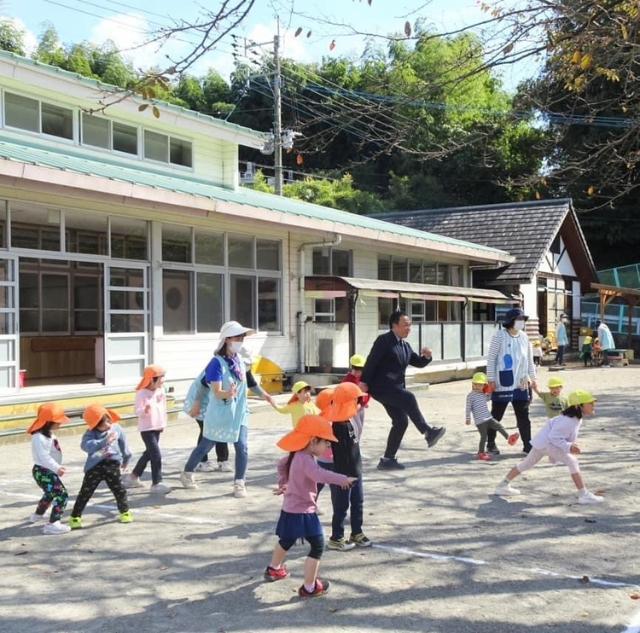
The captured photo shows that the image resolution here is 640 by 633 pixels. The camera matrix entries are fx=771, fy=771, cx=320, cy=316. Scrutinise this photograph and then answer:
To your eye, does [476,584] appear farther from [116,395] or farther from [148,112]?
[148,112]

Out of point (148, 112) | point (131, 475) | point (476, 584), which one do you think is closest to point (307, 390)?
point (131, 475)

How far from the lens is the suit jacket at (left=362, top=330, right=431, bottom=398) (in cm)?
845

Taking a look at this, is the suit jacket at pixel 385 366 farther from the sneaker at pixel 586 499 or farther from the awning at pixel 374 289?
the awning at pixel 374 289

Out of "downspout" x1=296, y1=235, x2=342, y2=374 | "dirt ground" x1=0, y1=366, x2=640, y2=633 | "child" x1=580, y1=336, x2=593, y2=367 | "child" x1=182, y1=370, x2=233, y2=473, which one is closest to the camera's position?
"dirt ground" x1=0, y1=366, x2=640, y2=633

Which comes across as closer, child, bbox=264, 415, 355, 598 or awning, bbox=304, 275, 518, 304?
child, bbox=264, 415, 355, 598

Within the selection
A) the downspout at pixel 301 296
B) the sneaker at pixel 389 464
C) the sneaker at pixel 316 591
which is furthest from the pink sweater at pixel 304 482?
the downspout at pixel 301 296

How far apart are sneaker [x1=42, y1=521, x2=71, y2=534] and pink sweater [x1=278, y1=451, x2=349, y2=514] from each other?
2.42 metres

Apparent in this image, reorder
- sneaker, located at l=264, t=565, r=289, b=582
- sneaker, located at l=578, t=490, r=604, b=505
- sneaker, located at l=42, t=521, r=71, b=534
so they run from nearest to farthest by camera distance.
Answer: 1. sneaker, located at l=264, t=565, r=289, b=582
2. sneaker, located at l=42, t=521, r=71, b=534
3. sneaker, located at l=578, t=490, r=604, b=505

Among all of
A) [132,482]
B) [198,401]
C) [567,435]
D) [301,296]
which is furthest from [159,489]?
[301,296]

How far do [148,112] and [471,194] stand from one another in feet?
99.2

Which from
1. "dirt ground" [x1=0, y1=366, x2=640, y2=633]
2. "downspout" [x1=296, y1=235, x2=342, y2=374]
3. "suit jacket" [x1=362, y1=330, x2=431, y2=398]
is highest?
"downspout" [x1=296, y1=235, x2=342, y2=374]

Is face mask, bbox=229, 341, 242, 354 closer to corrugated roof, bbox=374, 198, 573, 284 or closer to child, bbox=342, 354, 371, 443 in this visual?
child, bbox=342, 354, 371, 443

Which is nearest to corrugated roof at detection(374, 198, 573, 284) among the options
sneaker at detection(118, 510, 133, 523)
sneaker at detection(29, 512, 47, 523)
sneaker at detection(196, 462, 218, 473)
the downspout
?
the downspout

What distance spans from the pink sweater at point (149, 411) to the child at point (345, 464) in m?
2.51
